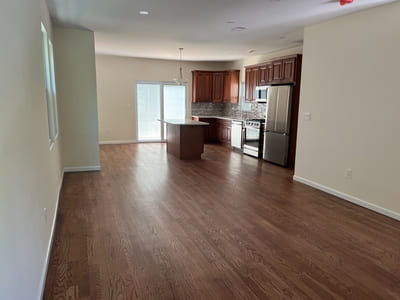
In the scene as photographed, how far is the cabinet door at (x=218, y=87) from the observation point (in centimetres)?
945

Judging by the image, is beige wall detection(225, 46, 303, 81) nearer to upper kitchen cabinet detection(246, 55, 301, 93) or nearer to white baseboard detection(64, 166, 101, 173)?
upper kitchen cabinet detection(246, 55, 301, 93)

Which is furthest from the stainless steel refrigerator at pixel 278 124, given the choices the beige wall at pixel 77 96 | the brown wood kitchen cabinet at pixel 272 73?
the beige wall at pixel 77 96

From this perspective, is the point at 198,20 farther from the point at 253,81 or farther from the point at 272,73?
the point at 253,81

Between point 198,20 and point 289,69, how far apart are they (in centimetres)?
255

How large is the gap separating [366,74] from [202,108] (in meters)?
6.45

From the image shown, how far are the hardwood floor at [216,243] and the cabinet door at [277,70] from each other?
2.53 meters

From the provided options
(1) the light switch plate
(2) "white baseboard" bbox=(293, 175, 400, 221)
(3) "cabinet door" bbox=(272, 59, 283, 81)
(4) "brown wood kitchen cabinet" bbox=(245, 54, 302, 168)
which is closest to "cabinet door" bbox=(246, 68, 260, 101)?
(4) "brown wood kitchen cabinet" bbox=(245, 54, 302, 168)

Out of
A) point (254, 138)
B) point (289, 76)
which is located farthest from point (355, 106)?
point (254, 138)

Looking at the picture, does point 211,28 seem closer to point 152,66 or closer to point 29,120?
point 29,120

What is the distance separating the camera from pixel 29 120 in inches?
83.7

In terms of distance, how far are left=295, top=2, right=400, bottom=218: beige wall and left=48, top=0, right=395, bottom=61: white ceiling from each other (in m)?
0.33

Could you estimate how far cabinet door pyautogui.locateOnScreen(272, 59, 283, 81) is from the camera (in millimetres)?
6384

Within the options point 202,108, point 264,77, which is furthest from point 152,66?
point 264,77

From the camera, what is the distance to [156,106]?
31.0ft
